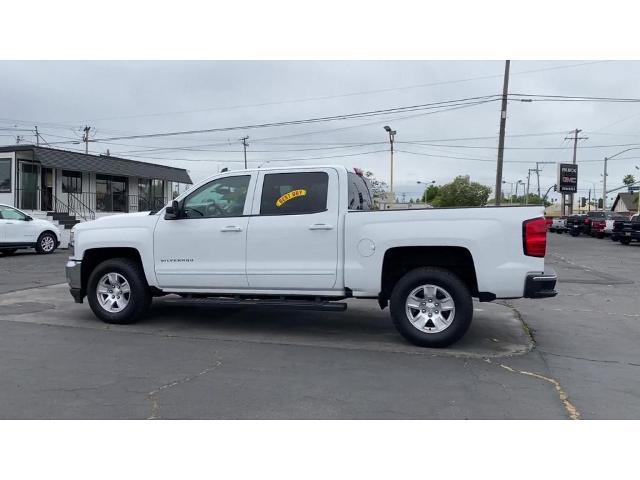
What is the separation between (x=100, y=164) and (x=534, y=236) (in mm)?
27525

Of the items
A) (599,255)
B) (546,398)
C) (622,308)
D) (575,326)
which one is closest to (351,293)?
(546,398)

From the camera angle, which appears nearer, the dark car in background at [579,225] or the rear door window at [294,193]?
the rear door window at [294,193]

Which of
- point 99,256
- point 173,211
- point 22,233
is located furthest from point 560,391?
point 22,233

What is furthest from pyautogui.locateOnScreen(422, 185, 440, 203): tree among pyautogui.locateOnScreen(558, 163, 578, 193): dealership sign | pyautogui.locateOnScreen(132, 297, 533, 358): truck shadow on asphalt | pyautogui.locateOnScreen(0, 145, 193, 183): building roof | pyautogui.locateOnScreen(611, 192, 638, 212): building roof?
pyautogui.locateOnScreen(132, 297, 533, 358): truck shadow on asphalt

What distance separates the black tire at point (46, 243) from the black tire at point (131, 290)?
13.2 meters

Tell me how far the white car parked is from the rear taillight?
16971 millimetres

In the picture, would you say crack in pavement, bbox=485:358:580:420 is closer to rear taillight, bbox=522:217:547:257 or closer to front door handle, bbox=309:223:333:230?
rear taillight, bbox=522:217:547:257

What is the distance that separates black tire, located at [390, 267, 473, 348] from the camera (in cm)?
598

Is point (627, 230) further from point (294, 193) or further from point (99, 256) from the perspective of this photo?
point (99, 256)

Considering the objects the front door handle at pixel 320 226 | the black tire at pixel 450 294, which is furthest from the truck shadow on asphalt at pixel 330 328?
the front door handle at pixel 320 226

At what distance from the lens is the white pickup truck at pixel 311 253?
232 inches

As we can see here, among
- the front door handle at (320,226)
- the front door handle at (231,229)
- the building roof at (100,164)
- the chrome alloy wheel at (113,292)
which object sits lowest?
the chrome alloy wheel at (113,292)

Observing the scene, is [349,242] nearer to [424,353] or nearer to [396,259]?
[396,259]

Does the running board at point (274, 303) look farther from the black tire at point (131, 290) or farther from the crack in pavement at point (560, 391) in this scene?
the crack in pavement at point (560, 391)
